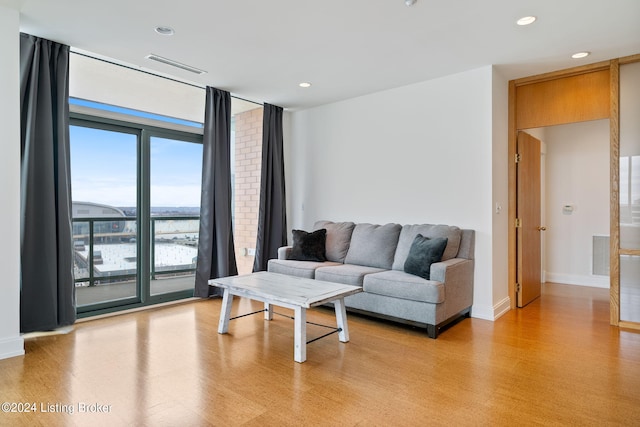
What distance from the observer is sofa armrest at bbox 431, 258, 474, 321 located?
3.39 metres

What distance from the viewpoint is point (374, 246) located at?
14.4 feet

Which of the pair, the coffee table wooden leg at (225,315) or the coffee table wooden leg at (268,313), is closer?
the coffee table wooden leg at (225,315)

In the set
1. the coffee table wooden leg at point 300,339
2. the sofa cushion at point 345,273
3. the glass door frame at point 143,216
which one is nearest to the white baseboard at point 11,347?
the glass door frame at point 143,216

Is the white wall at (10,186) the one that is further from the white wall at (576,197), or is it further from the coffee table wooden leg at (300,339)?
the white wall at (576,197)

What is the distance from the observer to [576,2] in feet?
8.75

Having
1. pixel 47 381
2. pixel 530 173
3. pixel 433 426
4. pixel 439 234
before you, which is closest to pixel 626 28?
pixel 530 173

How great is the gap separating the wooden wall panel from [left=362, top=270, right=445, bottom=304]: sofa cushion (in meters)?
2.39

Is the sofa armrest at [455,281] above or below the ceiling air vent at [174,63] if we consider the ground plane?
below

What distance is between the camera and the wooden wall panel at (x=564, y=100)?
12.7 feet

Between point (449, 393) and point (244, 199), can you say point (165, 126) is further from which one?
point (449, 393)

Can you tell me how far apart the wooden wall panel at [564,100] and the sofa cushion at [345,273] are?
2.51 meters

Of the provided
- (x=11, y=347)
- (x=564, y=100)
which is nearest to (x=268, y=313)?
(x=11, y=347)

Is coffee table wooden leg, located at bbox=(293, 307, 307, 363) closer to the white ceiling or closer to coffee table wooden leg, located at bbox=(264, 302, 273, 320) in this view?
coffee table wooden leg, located at bbox=(264, 302, 273, 320)

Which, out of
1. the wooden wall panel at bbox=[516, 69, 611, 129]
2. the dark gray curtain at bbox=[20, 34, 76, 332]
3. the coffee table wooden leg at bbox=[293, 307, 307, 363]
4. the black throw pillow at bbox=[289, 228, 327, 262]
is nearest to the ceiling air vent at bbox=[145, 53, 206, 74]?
the dark gray curtain at bbox=[20, 34, 76, 332]
